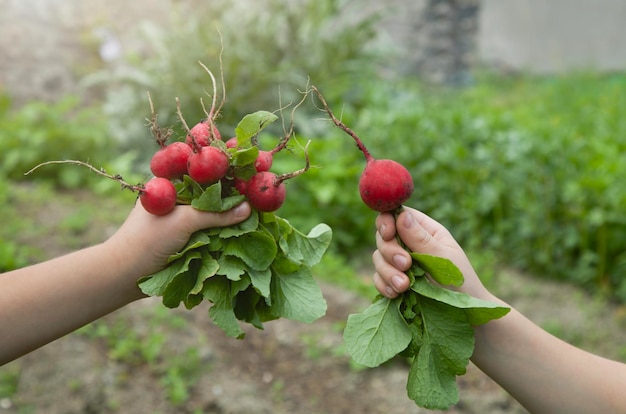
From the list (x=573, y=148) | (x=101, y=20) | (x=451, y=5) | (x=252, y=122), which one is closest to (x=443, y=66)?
(x=451, y=5)

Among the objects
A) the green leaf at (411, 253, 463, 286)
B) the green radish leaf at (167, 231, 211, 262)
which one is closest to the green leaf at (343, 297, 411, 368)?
the green leaf at (411, 253, 463, 286)

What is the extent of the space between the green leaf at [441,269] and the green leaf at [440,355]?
0.06 metres

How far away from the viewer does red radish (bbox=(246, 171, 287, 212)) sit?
130 cm

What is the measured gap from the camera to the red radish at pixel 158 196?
1254 mm

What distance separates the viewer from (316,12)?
18.9 ft


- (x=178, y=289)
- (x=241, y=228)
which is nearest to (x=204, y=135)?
(x=241, y=228)

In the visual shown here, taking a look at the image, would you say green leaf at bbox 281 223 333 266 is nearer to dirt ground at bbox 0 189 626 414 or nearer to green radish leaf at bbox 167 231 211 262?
green radish leaf at bbox 167 231 211 262

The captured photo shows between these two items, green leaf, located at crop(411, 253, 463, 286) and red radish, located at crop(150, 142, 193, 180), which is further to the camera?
red radish, located at crop(150, 142, 193, 180)

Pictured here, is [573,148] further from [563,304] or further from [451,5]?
[451,5]

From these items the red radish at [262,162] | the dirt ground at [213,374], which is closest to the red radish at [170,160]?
the red radish at [262,162]

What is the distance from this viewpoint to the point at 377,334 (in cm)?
128

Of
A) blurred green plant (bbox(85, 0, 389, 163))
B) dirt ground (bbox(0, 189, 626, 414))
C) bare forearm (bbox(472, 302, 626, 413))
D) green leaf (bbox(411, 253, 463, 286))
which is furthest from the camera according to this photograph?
blurred green plant (bbox(85, 0, 389, 163))

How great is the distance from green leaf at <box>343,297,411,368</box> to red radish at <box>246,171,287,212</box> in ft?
0.88

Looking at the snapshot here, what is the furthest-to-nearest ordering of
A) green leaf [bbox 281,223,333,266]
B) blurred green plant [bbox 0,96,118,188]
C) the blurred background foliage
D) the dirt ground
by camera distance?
blurred green plant [bbox 0,96,118,188], the blurred background foliage, the dirt ground, green leaf [bbox 281,223,333,266]
